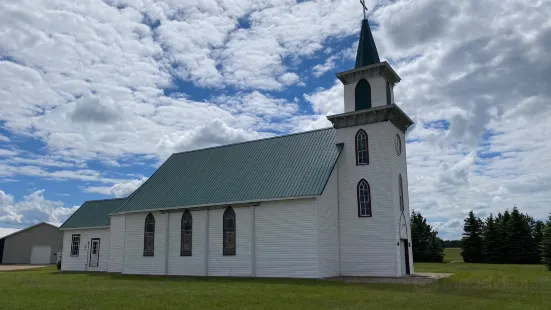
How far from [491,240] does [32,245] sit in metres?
55.6

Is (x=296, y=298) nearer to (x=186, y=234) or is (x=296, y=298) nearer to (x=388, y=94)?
(x=186, y=234)

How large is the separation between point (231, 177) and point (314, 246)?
866 cm

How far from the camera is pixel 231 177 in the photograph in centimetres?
3206

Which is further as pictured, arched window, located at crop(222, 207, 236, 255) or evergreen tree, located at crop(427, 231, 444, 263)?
evergreen tree, located at crop(427, 231, 444, 263)

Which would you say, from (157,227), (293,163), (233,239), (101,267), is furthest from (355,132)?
(101,267)

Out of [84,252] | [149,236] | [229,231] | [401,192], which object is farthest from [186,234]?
[401,192]

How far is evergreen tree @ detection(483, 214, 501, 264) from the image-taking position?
178 feet

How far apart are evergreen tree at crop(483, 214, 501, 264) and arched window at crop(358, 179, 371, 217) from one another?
33.5 metres

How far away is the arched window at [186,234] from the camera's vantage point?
31500 millimetres

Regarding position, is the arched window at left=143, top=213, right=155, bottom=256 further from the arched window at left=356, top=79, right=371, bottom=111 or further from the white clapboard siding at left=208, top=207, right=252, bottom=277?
the arched window at left=356, top=79, right=371, bottom=111

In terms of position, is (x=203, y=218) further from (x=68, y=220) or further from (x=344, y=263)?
(x=68, y=220)

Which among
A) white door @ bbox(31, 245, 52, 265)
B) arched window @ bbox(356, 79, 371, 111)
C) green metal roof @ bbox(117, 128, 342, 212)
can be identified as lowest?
white door @ bbox(31, 245, 52, 265)

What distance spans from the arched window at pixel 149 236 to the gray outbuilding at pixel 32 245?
30.4 metres

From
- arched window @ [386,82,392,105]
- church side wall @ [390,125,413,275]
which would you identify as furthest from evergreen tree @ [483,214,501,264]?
arched window @ [386,82,392,105]
